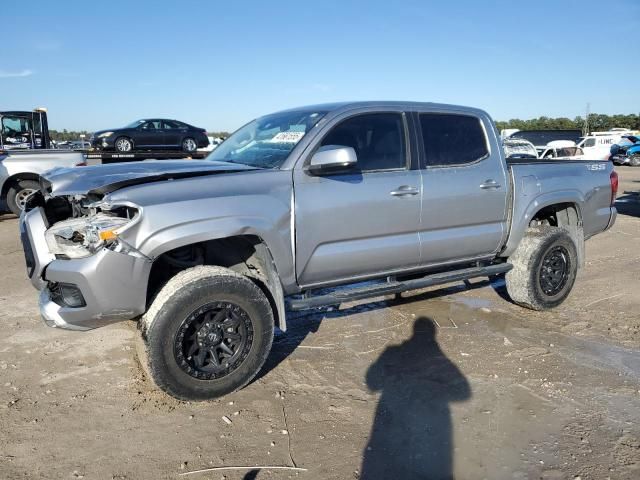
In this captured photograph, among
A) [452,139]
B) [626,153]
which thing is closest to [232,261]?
[452,139]

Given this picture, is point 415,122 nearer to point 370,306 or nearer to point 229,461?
point 370,306

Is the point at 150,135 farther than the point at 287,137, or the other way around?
the point at 150,135

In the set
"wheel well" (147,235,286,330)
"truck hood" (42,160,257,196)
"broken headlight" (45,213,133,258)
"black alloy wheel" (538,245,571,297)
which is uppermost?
"truck hood" (42,160,257,196)

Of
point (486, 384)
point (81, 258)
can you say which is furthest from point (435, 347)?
point (81, 258)

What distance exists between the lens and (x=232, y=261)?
13.4 ft

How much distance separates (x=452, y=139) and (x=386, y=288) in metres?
1.50

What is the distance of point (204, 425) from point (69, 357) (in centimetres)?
162

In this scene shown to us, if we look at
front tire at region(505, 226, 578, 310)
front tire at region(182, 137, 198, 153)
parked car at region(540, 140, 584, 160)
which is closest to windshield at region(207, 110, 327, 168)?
front tire at region(505, 226, 578, 310)

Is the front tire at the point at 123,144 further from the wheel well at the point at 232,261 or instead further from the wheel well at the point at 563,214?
the wheel well at the point at 563,214

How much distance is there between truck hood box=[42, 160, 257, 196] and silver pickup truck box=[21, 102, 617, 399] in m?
0.01

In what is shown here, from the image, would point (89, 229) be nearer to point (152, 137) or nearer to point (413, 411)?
point (413, 411)

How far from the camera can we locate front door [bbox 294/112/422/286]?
382cm

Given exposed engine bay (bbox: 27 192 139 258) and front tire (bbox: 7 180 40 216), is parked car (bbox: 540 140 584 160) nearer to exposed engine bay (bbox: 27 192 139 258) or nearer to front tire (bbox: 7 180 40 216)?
front tire (bbox: 7 180 40 216)

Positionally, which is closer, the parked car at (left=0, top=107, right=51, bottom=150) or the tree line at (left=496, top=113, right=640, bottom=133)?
the parked car at (left=0, top=107, right=51, bottom=150)
